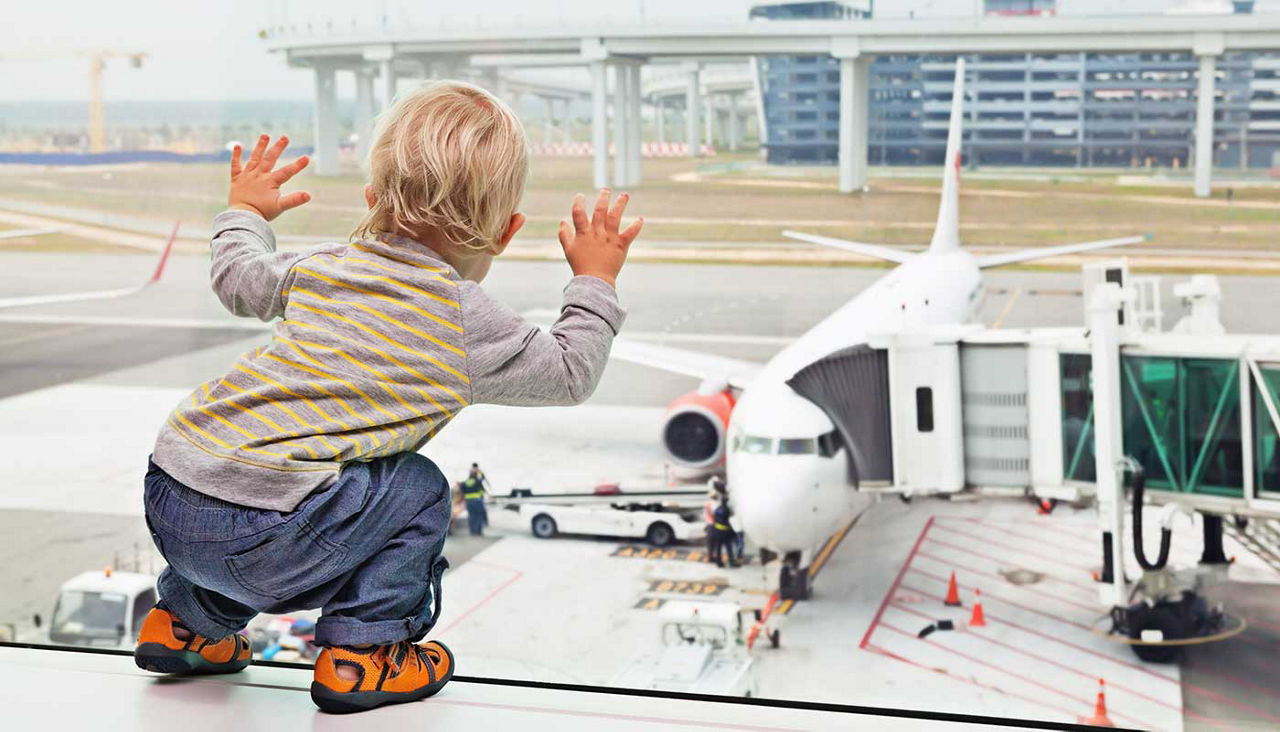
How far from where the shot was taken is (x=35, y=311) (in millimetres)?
18344

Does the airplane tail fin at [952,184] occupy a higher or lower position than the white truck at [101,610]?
higher

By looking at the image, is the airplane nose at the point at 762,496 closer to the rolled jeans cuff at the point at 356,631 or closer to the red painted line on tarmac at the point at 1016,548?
the red painted line on tarmac at the point at 1016,548

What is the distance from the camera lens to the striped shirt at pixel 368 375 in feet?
4.35

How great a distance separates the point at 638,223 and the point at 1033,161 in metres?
8.37

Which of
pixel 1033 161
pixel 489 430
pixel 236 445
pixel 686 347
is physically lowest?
pixel 489 430

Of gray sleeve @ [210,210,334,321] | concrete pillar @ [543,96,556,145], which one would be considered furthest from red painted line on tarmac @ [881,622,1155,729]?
gray sleeve @ [210,210,334,321]

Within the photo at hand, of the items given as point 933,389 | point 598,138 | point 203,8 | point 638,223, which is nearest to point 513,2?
point 598,138

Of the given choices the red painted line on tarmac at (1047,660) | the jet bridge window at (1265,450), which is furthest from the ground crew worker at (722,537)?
the jet bridge window at (1265,450)

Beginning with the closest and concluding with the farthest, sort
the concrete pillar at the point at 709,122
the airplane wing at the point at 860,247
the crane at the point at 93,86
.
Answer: the concrete pillar at the point at 709,122, the airplane wing at the point at 860,247, the crane at the point at 93,86

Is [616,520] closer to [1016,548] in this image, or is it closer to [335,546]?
[1016,548]

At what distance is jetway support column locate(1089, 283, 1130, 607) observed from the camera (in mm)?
6258

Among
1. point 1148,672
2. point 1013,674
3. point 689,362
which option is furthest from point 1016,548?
point 689,362

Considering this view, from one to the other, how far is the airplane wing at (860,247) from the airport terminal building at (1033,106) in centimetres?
133

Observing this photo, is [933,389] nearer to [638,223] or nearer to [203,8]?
[638,223]
